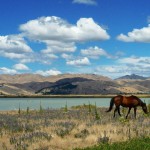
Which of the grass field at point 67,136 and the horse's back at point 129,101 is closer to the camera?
the grass field at point 67,136

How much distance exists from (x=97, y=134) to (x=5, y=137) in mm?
5241

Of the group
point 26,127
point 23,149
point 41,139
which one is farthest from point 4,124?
point 23,149

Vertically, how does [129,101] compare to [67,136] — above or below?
above

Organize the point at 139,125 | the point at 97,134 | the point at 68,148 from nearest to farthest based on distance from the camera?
1. the point at 68,148
2. the point at 97,134
3. the point at 139,125

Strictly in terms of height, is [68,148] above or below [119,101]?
below

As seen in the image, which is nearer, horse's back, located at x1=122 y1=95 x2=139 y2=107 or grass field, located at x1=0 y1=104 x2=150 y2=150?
grass field, located at x1=0 y1=104 x2=150 y2=150

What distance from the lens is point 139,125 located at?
981 inches

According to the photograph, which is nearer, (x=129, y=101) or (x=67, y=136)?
(x=67, y=136)

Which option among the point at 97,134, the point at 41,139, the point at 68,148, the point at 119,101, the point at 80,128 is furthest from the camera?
the point at 119,101

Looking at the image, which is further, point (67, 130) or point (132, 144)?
point (67, 130)

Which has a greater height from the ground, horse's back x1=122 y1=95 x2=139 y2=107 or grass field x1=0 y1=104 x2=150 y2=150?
horse's back x1=122 y1=95 x2=139 y2=107

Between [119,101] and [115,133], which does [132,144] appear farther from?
[119,101]

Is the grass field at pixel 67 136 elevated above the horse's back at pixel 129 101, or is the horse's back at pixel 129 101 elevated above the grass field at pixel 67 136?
the horse's back at pixel 129 101

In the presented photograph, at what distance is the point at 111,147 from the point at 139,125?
9.13 metres
